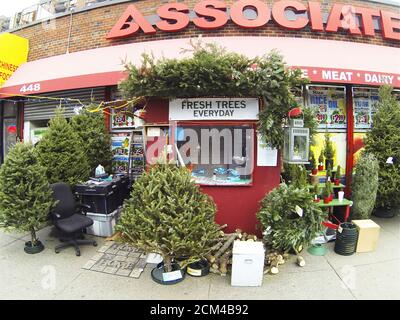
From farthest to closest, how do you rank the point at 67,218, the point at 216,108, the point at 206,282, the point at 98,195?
the point at 98,195
the point at 67,218
the point at 216,108
the point at 206,282

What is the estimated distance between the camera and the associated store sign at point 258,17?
267 inches

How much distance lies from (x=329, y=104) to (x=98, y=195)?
6069 mm

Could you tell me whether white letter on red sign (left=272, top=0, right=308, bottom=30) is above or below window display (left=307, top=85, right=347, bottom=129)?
above

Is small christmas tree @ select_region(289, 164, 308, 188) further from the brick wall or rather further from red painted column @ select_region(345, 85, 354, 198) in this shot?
the brick wall

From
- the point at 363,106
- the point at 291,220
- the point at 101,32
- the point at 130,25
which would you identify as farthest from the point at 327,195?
the point at 101,32

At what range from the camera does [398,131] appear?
6.09 meters

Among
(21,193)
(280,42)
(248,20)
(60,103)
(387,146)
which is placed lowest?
(21,193)

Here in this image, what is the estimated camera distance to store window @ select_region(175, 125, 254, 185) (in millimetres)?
4973

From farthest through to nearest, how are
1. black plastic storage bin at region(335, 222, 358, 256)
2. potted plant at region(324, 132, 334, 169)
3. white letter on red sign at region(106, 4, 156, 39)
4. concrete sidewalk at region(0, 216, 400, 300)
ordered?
white letter on red sign at region(106, 4, 156, 39) < potted plant at region(324, 132, 334, 169) < black plastic storage bin at region(335, 222, 358, 256) < concrete sidewalk at region(0, 216, 400, 300)

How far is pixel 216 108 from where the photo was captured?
4.79 m

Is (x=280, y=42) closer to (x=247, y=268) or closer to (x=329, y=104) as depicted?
(x=329, y=104)

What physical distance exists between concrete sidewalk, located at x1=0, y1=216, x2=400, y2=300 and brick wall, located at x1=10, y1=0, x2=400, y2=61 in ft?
17.7

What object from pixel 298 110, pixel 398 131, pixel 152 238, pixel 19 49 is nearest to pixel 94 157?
pixel 152 238

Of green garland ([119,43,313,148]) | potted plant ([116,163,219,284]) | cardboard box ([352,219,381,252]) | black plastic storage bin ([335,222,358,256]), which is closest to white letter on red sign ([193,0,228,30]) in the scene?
green garland ([119,43,313,148])
